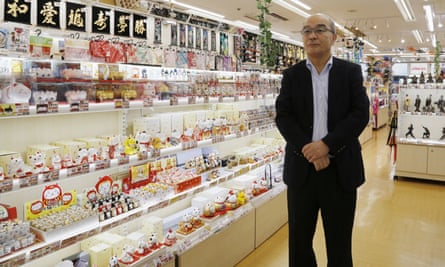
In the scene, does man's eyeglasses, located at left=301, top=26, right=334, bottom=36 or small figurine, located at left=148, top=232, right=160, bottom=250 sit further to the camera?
small figurine, located at left=148, top=232, right=160, bottom=250

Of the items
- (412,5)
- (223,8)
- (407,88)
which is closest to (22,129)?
(407,88)

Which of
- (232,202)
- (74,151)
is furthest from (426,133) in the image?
(74,151)

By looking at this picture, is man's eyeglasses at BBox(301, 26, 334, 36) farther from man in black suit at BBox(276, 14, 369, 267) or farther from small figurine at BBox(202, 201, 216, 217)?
small figurine at BBox(202, 201, 216, 217)

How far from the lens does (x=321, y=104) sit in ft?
6.71

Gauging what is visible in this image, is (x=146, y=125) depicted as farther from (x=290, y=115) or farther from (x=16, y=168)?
(x=290, y=115)

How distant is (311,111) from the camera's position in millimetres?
2057

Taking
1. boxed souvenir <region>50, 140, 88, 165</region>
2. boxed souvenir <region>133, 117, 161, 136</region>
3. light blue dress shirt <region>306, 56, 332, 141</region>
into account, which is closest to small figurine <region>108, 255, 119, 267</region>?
boxed souvenir <region>50, 140, 88, 165</region>

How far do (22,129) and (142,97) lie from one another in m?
0.75

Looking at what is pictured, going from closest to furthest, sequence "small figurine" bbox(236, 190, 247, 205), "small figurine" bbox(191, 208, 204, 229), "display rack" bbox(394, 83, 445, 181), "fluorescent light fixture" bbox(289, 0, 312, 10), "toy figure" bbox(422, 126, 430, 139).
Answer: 1. "small figurine" bbox(191, 208, 204, 229)
2. "small figurine" bbox(236, 190, 247, 205)
3. "display rack" bbox(394, 83, 445, 181)
4. "toy figure" bbox(422, 126, 430, 139)
5. "fluorescent light fixture" bbox(289, 0, 312, 10)

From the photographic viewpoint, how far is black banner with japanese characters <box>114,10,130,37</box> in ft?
8.27

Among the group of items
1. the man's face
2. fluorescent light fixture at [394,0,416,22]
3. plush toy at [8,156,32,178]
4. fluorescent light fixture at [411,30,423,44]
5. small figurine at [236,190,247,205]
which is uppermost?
fluorescent light fixture at [411,30,423,44]

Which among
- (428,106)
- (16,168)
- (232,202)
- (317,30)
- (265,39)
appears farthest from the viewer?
(428,106)

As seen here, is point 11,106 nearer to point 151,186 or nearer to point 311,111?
point 151,186

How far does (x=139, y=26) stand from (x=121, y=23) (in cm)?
17
